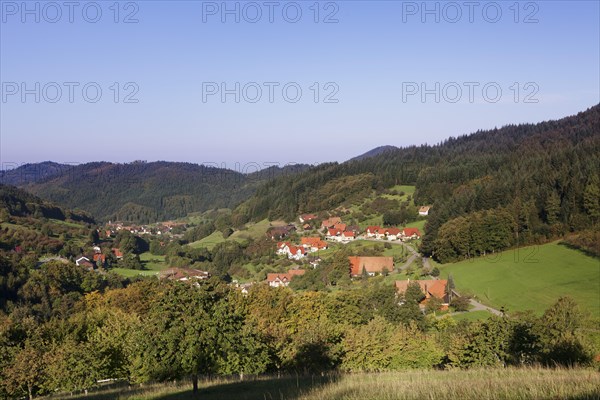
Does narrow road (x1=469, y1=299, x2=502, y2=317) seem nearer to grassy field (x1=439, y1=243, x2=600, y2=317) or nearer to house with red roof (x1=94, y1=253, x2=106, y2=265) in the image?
grassy field (x1=439, y1=243, x2=600, y2=317)

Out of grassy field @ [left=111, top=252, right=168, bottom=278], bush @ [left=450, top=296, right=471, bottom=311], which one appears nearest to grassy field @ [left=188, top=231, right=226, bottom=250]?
grassy field @ [left=111, top=252, right=168, bottom=278]

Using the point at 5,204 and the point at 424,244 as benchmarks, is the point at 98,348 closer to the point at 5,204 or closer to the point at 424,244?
the point at 424,244

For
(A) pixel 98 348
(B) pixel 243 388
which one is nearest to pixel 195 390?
(B) pixel 243 388

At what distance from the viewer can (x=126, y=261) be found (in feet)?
325

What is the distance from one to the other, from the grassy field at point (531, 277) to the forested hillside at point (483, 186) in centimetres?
490

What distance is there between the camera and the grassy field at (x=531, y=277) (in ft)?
146

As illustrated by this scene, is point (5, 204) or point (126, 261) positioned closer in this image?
point (126, 261)

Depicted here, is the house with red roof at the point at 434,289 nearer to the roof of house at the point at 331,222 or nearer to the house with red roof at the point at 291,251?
the house with red roof at the point at 291,251

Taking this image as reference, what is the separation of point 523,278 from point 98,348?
44.5 meters

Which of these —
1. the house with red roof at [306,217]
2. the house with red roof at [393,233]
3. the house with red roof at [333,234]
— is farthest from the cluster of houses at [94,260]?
the house with red roof at [393,233]

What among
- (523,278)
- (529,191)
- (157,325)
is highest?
(529,191)

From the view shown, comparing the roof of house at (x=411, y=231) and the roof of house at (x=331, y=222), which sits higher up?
the roof of house at (x=331, y=222)

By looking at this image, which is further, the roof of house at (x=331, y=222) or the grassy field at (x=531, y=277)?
the roof of house at (x=331, y=222)

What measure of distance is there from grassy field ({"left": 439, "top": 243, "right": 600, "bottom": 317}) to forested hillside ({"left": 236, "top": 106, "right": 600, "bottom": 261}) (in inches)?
193
